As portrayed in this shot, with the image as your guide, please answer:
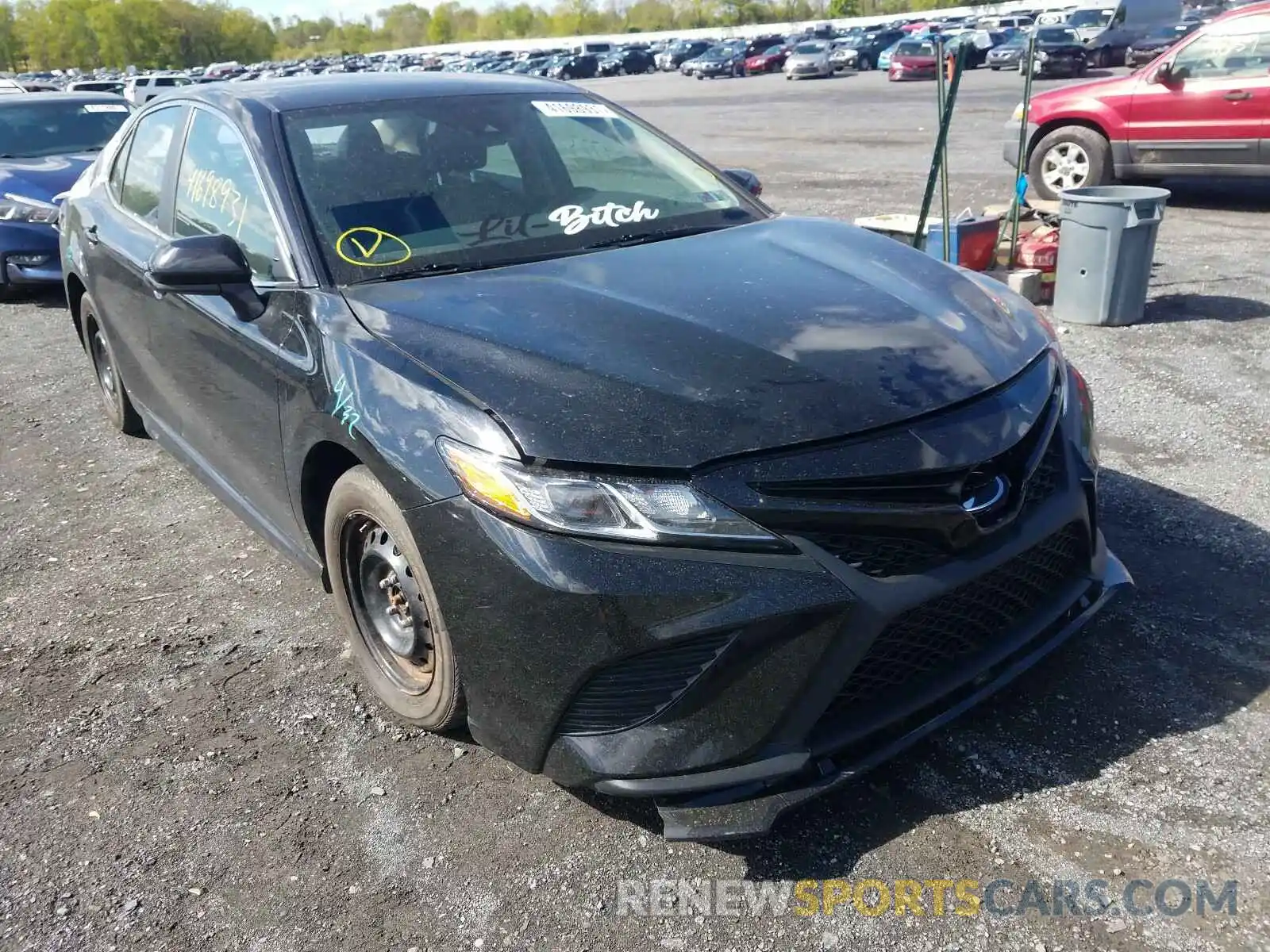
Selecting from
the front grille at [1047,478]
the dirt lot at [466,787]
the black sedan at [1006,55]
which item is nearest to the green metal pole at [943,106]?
the dirt lot at [466,787]

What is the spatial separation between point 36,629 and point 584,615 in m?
2.48

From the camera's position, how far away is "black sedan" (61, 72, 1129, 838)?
2.26 meters

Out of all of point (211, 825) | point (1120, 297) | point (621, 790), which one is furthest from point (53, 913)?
point (1120, 297)

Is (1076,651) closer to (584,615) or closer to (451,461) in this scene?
(584,615)

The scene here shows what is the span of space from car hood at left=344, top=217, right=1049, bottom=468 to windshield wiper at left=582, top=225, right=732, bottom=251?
0.21 ft

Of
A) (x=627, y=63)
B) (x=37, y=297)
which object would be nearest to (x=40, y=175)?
(x=37, y=297)

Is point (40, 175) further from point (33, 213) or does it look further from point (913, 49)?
point (913, 49)

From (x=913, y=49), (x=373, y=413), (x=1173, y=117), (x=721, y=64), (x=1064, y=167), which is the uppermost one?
(x=373, y=413)

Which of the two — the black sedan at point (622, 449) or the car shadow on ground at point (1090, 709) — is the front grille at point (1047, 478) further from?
the car shadow on ground at point (1090, 709)

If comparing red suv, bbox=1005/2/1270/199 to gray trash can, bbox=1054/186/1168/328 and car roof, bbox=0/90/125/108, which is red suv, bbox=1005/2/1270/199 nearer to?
gray trash can, bbox=1054/186/1168/328

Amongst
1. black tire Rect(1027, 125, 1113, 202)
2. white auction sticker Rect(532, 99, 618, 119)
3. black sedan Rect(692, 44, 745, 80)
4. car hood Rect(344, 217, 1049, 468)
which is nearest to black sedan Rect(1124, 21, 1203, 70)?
black sedan Rect(692, 44, 745, 80)

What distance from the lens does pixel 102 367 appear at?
18.0ft

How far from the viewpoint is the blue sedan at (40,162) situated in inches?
328

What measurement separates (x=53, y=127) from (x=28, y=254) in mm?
1901
